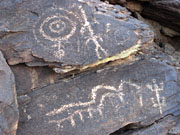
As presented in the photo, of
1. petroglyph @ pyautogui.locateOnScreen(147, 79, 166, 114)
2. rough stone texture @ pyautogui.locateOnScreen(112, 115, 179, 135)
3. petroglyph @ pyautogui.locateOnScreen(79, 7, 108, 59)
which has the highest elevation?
petroglyph @ pyautogui.locateOnScreen(79, 7, 108, 59)

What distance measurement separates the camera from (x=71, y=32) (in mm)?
2568

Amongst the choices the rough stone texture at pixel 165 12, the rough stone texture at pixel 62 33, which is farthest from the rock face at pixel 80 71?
the rough stone texture at pixel 165 12

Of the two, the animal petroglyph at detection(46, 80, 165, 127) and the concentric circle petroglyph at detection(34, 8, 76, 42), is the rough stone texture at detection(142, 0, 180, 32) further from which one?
the concentric circle petroglyph at detection(34, 8, 76, 42)

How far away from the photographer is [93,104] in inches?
106

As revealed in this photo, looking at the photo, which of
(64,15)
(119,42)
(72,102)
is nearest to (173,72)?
(119,42)

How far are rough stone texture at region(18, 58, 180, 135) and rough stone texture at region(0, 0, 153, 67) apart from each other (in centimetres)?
29

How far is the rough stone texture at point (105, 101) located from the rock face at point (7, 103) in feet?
1.00

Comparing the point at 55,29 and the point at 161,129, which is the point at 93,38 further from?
the point at 161,129

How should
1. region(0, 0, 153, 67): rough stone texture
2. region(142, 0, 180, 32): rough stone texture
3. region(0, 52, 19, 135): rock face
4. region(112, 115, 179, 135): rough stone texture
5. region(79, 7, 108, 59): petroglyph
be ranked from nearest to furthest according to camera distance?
region(0, 52, 19, 135): rock face < region(0, 0, 153, 67): rough stone texture < region(79, 7, 108, 59): petroglyph < region(112, 115, 179, 135): rough stone texture < region(142, 0, 180, 32): rough stone texture

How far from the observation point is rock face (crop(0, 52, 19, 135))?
211 centimetres

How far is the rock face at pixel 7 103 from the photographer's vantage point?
2.11 m

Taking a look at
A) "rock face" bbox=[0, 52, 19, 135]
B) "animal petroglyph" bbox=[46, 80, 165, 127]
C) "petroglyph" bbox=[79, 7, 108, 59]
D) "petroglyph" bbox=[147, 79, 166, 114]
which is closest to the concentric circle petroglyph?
"petroglyph" bbox=[79, 7, 108, 59]

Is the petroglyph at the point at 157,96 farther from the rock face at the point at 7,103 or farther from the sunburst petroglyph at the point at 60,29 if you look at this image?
the rock face at the point at 7,103

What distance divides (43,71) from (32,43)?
346 mm
